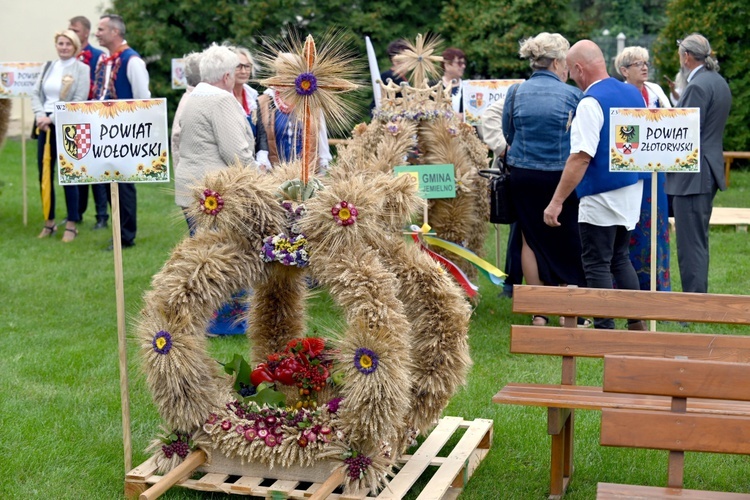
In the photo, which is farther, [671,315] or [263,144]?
[263,144]

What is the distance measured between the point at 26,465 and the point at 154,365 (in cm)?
101

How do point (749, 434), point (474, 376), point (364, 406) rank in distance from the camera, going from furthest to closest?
1. point (474, 376)
2. point (364, 406)
3. point (749, 434)

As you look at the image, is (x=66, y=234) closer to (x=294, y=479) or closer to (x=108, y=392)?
(x=108, y=392)

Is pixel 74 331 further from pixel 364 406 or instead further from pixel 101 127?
pixel 364 406

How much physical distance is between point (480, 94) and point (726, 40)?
7.50 metres

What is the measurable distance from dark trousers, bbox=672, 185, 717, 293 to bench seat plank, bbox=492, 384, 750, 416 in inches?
126

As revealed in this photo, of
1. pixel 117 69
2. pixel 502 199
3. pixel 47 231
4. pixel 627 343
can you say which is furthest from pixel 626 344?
pixel 47 231

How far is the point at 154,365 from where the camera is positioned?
169 inches

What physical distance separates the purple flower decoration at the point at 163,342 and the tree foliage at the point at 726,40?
1273 centimetres

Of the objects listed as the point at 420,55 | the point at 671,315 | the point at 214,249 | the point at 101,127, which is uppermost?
the point at 420,55

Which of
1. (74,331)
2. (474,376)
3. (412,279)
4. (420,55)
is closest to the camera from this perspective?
(412,279)

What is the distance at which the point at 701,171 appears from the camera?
285 inches

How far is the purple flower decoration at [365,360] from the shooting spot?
4070mm

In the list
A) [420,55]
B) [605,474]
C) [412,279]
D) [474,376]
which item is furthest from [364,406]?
[420,55]
